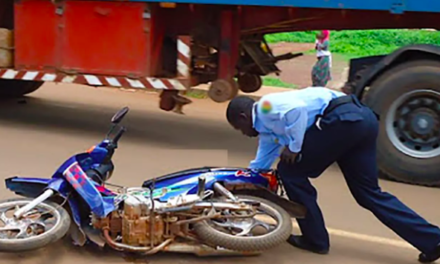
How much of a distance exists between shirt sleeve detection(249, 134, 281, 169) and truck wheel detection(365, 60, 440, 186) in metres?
2.53

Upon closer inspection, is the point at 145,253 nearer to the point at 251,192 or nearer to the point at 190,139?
the point at 251,192

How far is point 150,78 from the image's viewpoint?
8.09 m

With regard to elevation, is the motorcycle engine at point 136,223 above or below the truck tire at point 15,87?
above

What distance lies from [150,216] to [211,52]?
420 cm

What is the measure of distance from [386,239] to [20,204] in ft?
8.44

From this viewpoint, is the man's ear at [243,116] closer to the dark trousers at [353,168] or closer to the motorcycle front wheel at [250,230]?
the dark trousers at [353,168]

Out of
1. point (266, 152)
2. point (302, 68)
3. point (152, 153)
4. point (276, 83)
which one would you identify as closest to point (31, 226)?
point (266, 152)

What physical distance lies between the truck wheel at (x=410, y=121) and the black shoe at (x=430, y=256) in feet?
7.50

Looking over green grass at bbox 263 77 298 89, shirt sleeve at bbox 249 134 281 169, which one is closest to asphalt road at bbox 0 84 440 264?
shirt sleeve at bbox 249 134 281 169

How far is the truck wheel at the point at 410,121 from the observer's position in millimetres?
6855

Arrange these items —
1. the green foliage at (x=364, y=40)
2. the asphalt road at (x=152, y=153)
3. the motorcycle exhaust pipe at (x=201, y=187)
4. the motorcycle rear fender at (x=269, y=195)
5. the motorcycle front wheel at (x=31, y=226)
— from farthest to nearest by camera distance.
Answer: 1. the green foliage at (x=364, y=40)
2. the asphalt road at (x=152, y=153)
3. the motorcycle rear fender at (x=269, y=195)
4. the motorcycle exhaust pipe at (x=201, y=187)
5. the motorcycle front wheel at (x=31, y=226)

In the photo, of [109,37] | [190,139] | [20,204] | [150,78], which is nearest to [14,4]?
[109,37]

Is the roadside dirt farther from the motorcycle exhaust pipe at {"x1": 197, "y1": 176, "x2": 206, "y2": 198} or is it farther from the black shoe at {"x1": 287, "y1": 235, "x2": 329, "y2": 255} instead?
the motorcycle exhaust pipe at {"x1": 197, "y1": 176, "x2": 206, "y2": 198}

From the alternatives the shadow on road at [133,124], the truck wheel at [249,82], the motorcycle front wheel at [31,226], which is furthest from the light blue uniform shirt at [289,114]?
the truck wheel at [249,82]
